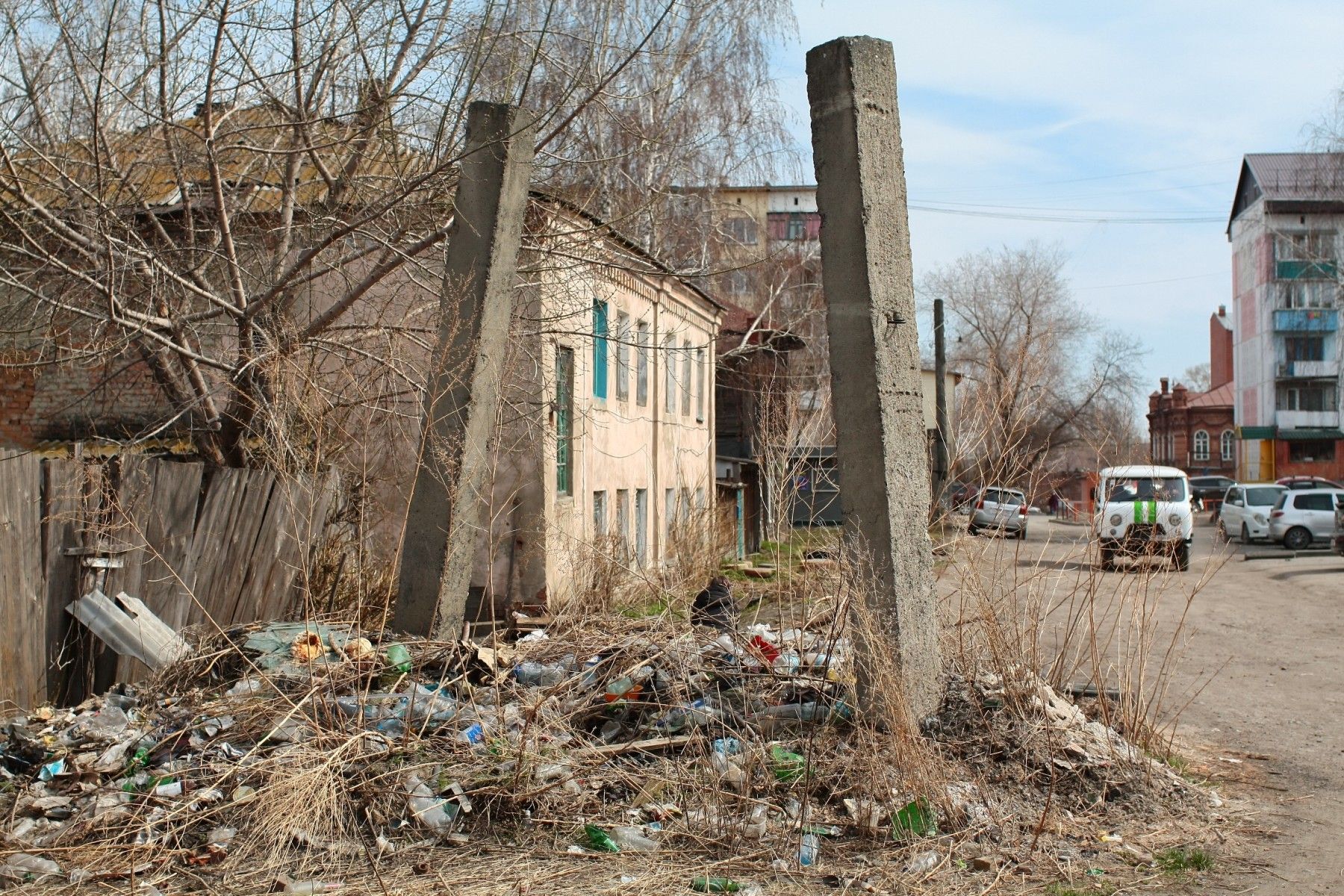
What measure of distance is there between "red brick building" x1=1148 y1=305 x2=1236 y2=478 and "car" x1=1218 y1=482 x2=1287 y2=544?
1453 inches

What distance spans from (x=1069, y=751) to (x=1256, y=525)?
28.2 meters

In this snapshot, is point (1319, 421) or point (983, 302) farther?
point (1319, 421)

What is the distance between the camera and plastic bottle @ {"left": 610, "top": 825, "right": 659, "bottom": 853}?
5.07 m

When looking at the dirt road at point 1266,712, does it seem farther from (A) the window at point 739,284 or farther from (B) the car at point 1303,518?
(A) the window at point 739,284

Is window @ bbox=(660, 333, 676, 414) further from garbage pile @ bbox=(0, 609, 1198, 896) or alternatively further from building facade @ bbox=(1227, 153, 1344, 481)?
building facade @ bbox=(1227, 153, 1344, 481)

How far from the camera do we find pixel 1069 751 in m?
6.04

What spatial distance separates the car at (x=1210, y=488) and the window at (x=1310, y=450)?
6482 mm

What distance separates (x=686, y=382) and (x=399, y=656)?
16920 mm

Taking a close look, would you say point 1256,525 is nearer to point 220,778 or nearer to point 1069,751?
point 1069,751

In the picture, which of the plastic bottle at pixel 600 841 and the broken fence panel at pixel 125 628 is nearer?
the plastic bottle at pixel 600 841

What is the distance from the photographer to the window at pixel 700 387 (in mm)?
24344

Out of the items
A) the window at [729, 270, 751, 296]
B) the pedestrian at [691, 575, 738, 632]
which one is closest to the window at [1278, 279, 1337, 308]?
the window at [729, 270, 751, 296]

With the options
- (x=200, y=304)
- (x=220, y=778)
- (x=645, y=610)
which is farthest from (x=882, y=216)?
(x=200, y=304)

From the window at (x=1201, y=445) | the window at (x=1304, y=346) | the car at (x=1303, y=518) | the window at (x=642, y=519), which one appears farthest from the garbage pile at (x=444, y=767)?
the window at (x=1201, y=445)
